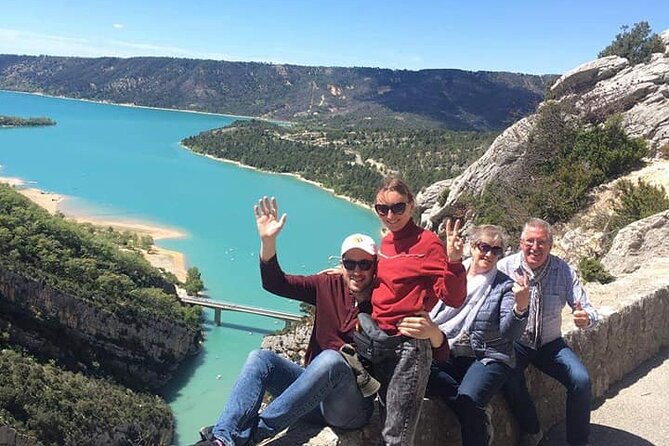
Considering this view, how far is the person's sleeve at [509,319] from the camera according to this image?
3.10 meters

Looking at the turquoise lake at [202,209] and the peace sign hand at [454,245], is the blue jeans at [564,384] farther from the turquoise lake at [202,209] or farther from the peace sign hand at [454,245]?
the turquoise lake at [202,209]

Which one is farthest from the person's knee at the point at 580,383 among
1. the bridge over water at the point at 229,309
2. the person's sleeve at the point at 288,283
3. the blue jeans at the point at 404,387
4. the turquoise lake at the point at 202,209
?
the bridge over water at the point at 229,309

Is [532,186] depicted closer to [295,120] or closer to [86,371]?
[86,371]

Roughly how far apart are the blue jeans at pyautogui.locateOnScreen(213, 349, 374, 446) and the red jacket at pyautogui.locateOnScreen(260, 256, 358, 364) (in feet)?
0.60

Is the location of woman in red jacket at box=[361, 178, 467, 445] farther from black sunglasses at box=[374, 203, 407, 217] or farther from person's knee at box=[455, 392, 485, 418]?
person's knee at box=[455, 392, 485, 418]

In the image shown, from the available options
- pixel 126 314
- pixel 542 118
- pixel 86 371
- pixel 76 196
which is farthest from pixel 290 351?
pixel 76 196

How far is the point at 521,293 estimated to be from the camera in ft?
9.89

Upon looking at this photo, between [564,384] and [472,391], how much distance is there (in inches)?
32.9

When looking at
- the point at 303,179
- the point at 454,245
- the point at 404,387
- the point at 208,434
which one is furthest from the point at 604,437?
the point at 303,179

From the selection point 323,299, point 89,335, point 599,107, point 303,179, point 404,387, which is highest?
point 599,107

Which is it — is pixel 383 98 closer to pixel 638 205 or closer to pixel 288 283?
pixel 638 205

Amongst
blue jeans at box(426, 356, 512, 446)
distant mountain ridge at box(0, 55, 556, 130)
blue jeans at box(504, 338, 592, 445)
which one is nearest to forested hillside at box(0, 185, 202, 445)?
blue jeans at box(504, 338, 592, 445)

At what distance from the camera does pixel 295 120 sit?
162 meters

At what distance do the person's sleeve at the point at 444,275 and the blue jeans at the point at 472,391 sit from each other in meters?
0.68
